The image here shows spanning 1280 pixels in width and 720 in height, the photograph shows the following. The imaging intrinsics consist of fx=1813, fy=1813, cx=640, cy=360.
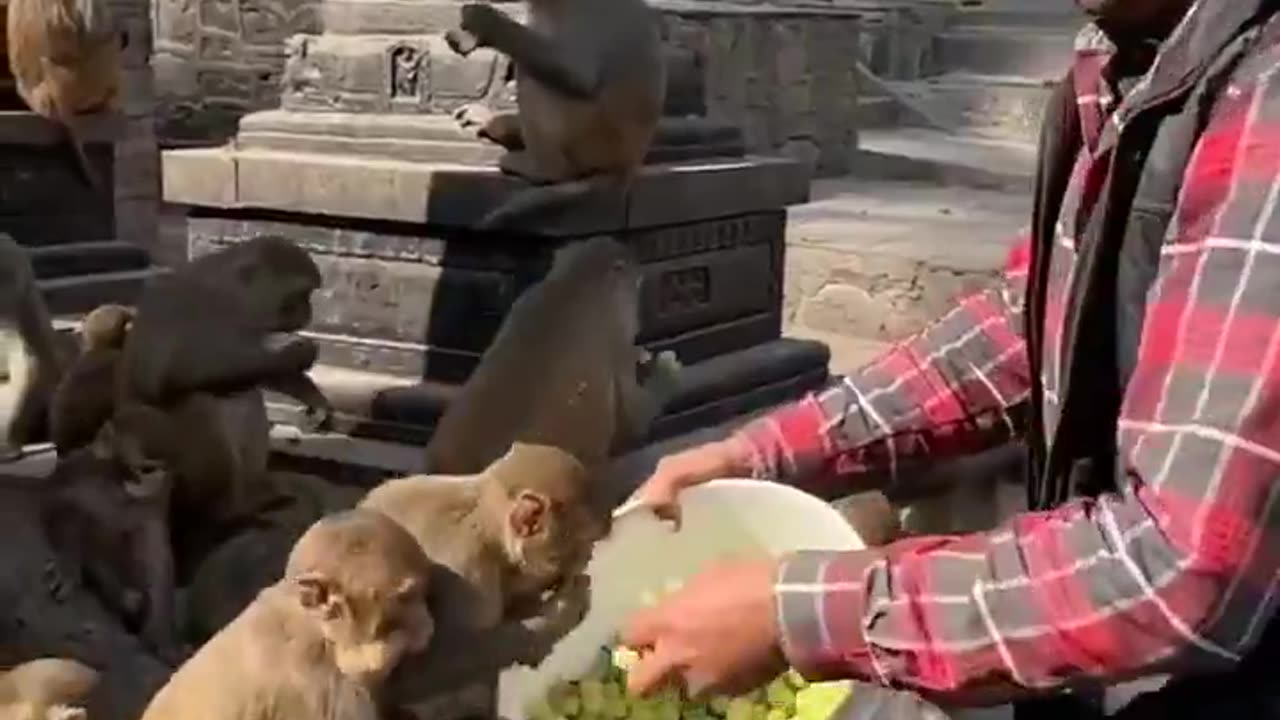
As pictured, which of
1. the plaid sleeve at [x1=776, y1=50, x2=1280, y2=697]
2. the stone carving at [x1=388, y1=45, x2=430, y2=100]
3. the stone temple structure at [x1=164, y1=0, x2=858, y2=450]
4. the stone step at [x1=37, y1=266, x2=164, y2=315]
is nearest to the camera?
the plaid sleeve at [x1=776, y1=50, x2=1280, y2=697]

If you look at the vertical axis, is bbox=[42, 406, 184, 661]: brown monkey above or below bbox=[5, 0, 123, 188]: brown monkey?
below

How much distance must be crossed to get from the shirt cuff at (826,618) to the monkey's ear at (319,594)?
537 millimetres

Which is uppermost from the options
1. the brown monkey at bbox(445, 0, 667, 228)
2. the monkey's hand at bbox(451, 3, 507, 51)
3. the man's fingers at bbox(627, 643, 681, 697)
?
the monkey's hand at bbox(451, 3, 507, 51)

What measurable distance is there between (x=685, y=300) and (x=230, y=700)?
8.76 feet

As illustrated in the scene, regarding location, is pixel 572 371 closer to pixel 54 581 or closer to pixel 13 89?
pixel 54 581

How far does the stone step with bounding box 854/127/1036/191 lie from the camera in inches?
370

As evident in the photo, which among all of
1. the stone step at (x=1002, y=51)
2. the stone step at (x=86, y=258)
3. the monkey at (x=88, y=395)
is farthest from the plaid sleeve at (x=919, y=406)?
the stone step at (x=1002, y=51)

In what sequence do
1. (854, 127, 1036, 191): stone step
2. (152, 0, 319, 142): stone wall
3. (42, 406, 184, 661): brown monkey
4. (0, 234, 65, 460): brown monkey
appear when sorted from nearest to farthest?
(42, 406, 184, 661): brown monkey, (0, 234, 65, 460): brown monkey, (152, 0, 319, 142): stone wall, (854, 127, 1036, 191): stone step

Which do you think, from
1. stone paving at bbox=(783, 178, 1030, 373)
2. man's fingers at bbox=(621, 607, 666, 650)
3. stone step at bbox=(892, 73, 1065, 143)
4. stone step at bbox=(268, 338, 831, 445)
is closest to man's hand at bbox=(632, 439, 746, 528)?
man's fingers at bbox=(621, 607, 666, 650)

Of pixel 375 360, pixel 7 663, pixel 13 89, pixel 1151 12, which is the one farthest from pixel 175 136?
pixel 1151 12

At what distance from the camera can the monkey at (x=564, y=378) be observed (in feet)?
9.95

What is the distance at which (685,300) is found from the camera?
4.36m

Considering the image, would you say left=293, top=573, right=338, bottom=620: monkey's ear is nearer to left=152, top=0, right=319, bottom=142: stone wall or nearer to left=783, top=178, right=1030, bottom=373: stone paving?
left=783, top=178, right=1030, bottom=373: stone paving

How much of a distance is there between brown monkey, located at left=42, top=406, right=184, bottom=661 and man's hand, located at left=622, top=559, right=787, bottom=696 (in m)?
1.46
